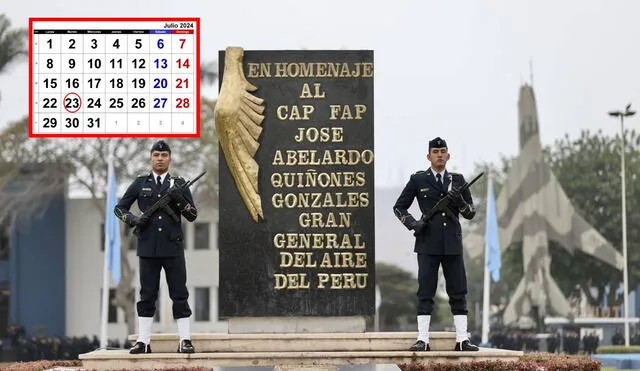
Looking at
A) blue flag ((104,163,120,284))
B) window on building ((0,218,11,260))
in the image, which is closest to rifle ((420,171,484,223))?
blue flag ((104,163,120,284))

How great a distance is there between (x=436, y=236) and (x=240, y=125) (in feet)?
8.93

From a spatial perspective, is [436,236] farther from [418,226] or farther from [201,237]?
[201,237]

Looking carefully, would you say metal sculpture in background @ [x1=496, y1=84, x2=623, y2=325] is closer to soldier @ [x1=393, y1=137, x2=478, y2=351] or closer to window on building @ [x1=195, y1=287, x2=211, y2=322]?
window on building @ [x1=195, y1=287, x2=211, y2=322]

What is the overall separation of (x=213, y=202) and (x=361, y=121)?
45.2 metres

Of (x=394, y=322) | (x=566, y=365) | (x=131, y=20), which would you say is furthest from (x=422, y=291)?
(x=394, y=322)

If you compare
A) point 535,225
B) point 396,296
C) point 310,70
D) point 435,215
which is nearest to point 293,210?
point 310,70

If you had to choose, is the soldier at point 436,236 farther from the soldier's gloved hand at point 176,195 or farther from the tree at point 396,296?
the tree at point 396,296

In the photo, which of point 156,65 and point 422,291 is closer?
point 422,291

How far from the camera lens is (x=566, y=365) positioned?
1664cm

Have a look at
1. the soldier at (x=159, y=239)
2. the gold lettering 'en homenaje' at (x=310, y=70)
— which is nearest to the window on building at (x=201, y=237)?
the gold lettering 'en homenaje' at (x=310, y=70)

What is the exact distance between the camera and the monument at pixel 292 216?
17.8 meters

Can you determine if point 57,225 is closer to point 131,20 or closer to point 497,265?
point 497,265

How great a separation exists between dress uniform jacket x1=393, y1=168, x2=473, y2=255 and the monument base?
1508 mm

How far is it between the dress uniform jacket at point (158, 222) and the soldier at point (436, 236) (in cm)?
235
